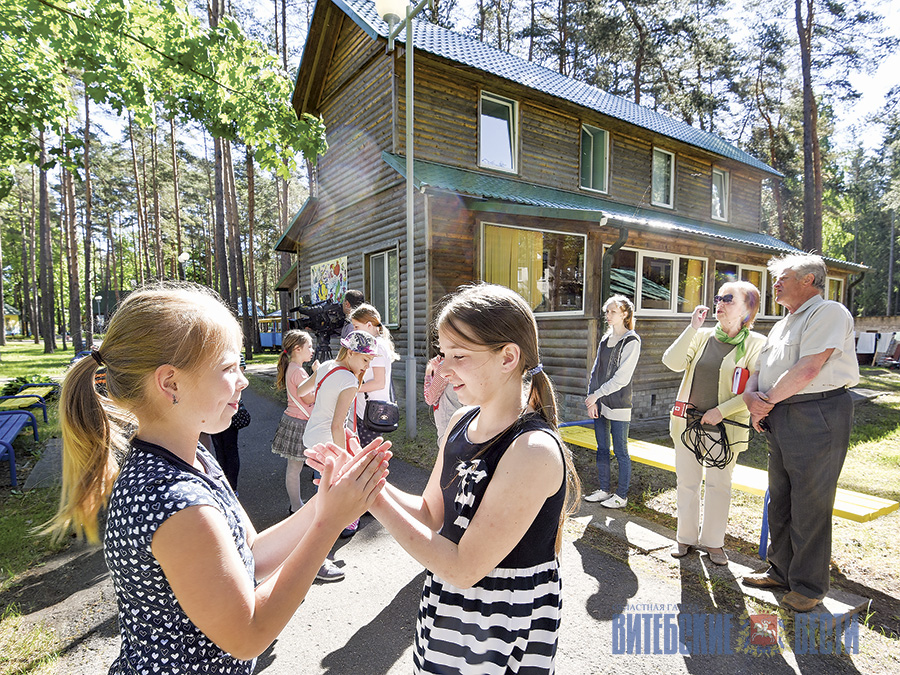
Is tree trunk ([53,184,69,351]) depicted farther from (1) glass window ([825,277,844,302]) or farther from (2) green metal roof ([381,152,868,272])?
(1) glass window ([825,277,844,302])

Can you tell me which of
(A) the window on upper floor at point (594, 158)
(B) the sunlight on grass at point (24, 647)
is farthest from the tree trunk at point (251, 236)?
(B) the sunlight on grass at point (24, 647)

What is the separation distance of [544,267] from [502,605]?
34.4 ft

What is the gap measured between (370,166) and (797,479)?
10.6m

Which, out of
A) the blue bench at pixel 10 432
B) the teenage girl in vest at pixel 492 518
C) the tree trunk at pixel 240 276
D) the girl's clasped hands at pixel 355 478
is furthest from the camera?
the tree trunk at pixel 240 276

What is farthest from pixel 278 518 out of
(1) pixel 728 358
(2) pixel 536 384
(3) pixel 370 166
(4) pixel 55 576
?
(3) pixel 370 166

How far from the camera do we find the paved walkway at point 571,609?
8.41 feet

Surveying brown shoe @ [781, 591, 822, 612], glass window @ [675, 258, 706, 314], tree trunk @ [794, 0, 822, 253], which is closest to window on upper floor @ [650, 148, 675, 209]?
glass window @ [675, 258, 706, 314]

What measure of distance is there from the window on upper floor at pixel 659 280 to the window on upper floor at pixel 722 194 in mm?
6719

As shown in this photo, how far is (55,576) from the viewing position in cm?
347

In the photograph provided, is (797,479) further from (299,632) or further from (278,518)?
(278,518)

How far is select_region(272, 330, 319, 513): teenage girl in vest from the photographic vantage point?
4.22m

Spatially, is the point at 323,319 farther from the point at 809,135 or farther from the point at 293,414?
the point at 809,135

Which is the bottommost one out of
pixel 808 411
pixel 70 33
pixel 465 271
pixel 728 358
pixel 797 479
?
pixel 797 479

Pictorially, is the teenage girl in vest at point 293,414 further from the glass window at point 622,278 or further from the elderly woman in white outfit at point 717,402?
the glass window at point 622,278
